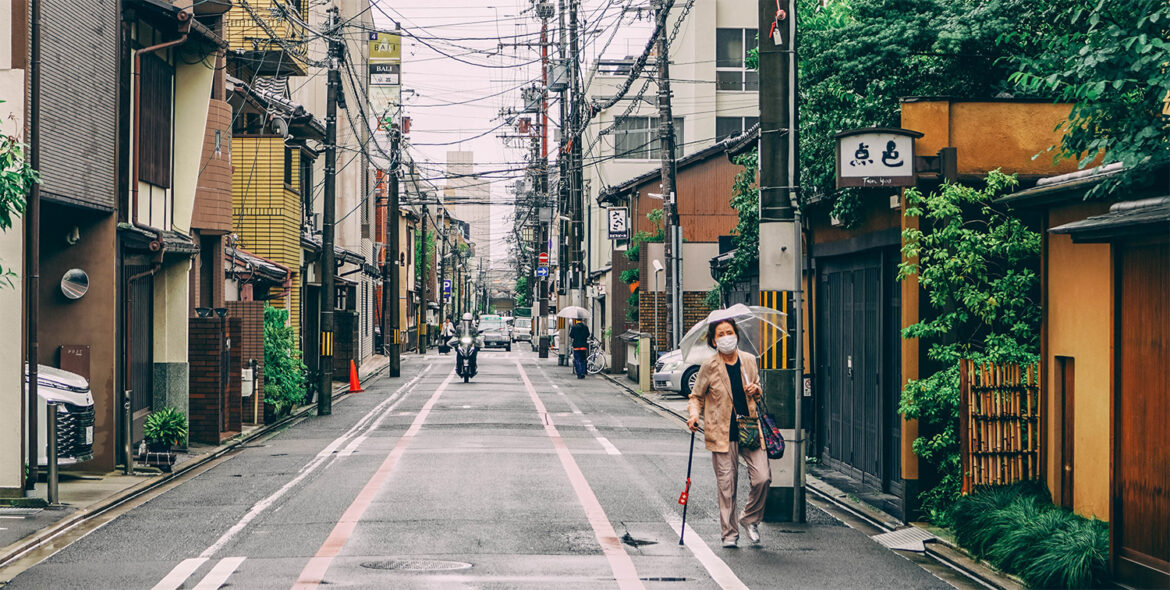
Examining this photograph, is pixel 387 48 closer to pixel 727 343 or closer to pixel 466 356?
pixel 466 356

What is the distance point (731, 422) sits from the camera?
10.6 m

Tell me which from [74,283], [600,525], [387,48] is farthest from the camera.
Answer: [387,48]

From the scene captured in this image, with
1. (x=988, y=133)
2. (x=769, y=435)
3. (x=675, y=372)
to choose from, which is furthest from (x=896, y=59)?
(x=675, y=372)

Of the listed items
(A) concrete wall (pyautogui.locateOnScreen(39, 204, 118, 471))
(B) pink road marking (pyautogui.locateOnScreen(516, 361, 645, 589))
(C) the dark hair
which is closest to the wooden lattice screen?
(C) the dark hair

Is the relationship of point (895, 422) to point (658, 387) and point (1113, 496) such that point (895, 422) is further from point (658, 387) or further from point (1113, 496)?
point (658, 387)

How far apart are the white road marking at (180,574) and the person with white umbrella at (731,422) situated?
4.25m

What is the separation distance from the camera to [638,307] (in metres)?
37.7

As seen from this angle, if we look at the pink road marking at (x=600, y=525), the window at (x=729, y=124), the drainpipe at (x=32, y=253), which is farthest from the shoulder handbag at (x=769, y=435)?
the window at (x=729, y=124)

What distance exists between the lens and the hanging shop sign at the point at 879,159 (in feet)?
38.3

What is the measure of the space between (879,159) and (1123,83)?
11.9 feet

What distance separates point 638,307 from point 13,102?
85.6ft

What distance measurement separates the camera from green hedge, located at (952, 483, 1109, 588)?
8867 mm

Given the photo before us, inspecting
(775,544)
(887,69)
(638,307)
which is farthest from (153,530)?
(638,307)

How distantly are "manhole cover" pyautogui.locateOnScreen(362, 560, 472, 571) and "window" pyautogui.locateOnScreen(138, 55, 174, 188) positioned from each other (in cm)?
957
